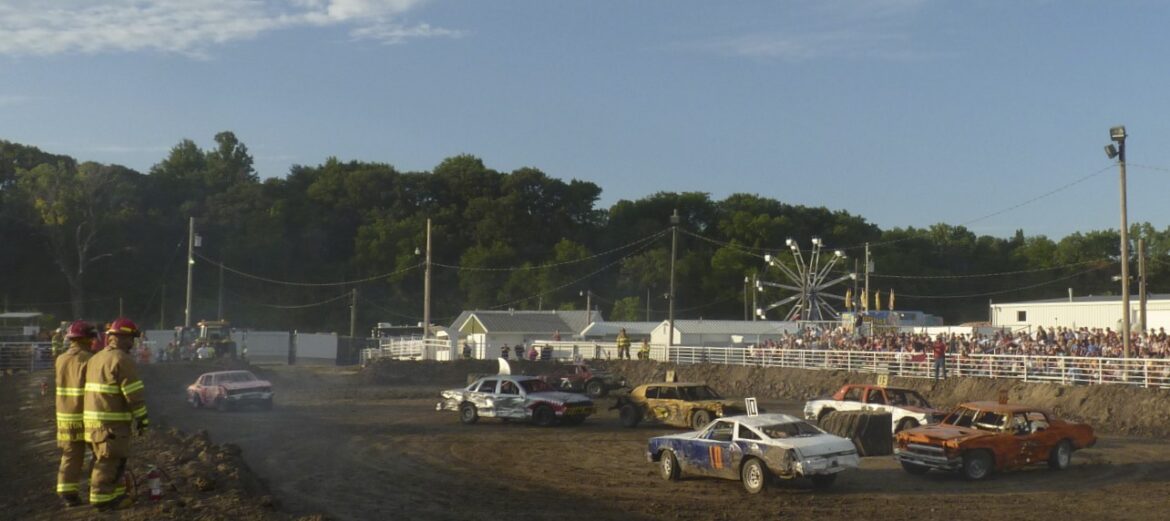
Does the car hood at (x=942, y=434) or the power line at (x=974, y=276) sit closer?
the car hood at (x=942, y=434)

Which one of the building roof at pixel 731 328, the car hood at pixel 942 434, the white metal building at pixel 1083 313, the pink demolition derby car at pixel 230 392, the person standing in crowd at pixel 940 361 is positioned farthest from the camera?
the building roof at pixel 731 328

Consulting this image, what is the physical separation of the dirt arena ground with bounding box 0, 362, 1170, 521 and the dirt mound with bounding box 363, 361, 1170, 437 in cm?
A: 17

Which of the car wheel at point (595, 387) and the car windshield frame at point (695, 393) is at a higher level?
the car windshield frame at point (695, 393)

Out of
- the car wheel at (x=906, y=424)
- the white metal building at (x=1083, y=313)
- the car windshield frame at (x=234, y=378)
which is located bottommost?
the car wheel at (x=906, y=424)

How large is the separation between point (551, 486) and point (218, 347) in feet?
144

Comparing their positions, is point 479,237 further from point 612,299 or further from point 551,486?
point 551,486

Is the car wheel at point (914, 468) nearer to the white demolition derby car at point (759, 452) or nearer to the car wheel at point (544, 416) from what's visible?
the white demolition derby car at point (759, 452)

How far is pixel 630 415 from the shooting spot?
29297mm

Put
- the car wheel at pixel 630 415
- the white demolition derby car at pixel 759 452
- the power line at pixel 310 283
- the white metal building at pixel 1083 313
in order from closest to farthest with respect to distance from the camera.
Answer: the white demolition derby car at pixel 759 452
the car wheel at pixel 630 415
the white metal building at pixel 1083 313
the power line at pixel 310 283

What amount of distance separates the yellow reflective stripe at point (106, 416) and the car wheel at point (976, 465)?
45.5 feet

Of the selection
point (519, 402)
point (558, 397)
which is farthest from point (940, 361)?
point (519, 402)

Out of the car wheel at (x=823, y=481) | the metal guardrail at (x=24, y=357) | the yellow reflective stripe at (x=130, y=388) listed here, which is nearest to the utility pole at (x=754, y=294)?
the metal guardrail at (x=24, y=357)

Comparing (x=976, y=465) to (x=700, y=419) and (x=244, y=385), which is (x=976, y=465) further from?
(x=244, y=385)

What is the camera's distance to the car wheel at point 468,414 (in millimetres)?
30766
